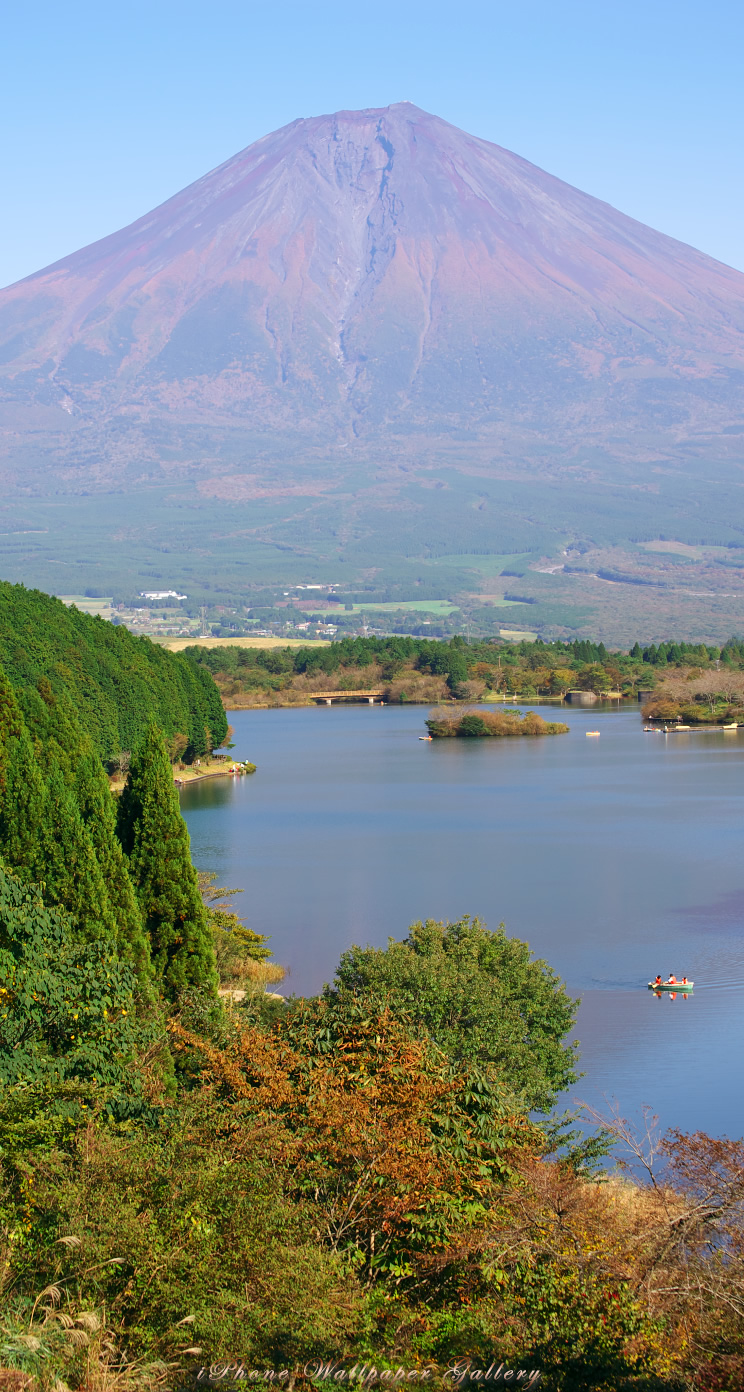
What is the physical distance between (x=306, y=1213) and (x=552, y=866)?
24.1 metres

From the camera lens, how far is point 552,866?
31.1m

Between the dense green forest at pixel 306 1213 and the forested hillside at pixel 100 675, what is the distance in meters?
17.0

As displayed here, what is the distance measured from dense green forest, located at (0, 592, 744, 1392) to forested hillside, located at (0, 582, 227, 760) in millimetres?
17003

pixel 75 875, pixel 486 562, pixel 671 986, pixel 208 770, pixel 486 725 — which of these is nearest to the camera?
pixel 75 875

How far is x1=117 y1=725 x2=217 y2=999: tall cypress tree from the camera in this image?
14.1 metres

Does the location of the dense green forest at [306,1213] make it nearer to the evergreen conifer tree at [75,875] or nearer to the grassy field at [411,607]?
the evergreen conifer tree at [75,875]

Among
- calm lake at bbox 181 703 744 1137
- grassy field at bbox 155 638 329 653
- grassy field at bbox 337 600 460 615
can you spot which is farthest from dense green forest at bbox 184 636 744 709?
grassy field at bbox 337 600 460 615

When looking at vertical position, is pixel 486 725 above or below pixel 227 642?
below

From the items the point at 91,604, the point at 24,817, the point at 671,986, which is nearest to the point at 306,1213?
the point at 24,817

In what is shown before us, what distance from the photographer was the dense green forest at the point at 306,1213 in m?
6.22

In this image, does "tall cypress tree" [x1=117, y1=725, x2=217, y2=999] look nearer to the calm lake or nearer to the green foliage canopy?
the green foliage canopy

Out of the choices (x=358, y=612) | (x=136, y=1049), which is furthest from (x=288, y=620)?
(x=136, y=1049)

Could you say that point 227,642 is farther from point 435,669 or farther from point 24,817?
point 24,817

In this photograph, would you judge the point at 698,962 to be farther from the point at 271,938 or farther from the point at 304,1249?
the point at 304,1249
